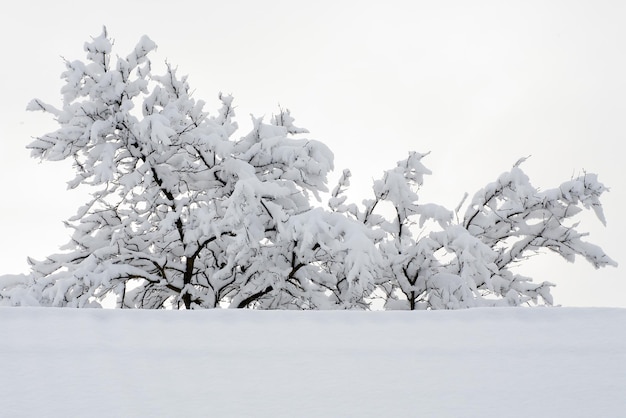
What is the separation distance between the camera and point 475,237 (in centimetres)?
980

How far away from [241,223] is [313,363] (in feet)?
16.3

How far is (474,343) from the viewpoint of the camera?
4004mm

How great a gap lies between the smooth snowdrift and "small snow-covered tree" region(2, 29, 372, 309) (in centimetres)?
349

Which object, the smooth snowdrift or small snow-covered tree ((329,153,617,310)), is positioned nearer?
the smooth snowdrift

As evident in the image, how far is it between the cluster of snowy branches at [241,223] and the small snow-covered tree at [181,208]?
0.02m

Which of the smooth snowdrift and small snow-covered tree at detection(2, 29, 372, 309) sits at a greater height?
small snow-covered tree at detection(2, 29, 372, 309)

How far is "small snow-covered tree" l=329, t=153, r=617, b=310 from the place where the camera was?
934cm

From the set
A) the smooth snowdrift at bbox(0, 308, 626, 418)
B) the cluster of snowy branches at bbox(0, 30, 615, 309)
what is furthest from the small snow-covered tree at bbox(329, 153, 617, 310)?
the smooth snowdrift at bbox(0, 308, 626, 418)

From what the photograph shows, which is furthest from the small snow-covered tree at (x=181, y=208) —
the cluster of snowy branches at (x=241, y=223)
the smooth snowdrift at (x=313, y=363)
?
the smooth snowdrift at (x=313, y=363)

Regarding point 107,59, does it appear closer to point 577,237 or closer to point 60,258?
point 60,258

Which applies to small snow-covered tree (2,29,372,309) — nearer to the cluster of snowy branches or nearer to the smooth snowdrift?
the cluster of snowy branches

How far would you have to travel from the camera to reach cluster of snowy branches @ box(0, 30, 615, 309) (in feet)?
27.7

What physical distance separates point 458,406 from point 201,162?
7.66 metres

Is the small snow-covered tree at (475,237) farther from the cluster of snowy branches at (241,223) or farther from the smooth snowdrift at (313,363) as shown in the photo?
the smooth snowdrift at (313,363)
